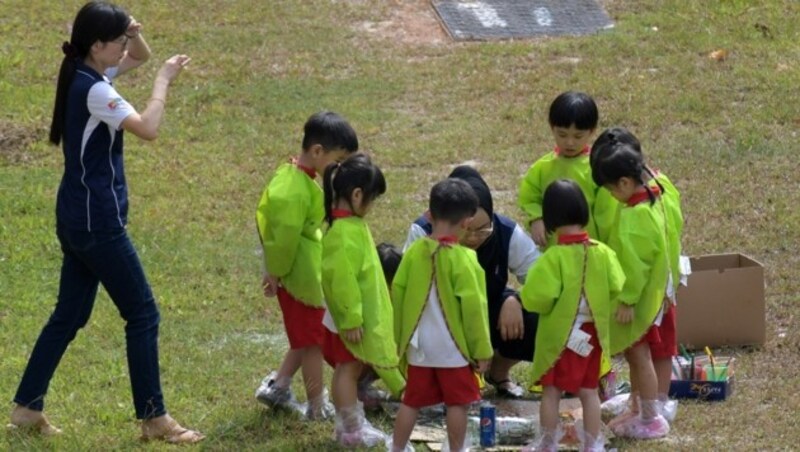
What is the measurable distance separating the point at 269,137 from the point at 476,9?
3613mm

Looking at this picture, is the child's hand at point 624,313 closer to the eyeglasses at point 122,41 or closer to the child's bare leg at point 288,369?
the child's bare leg at point 288,369

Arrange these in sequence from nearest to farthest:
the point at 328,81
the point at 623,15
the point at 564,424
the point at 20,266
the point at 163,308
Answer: the point at 564,424 < the point at 163,308 < the point at 20,266 < the point at 328,81 < the point at 623,15

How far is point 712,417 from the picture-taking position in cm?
633

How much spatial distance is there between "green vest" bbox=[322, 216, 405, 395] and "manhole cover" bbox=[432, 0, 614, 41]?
25.9 feet

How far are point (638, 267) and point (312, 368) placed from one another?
4.74 ft

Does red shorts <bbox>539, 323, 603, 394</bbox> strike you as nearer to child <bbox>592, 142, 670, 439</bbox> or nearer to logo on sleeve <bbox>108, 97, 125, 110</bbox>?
child <bbox>592, 142, 670, 439</bbox>

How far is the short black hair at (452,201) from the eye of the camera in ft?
18.2

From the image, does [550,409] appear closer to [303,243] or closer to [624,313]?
[624,313]

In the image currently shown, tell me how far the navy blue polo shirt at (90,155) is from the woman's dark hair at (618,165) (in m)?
1.94

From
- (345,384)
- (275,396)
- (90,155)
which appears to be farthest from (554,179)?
(90,155)

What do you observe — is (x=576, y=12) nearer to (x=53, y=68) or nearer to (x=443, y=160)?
(x=443, y=160)

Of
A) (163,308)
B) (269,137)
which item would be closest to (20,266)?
(163,308)

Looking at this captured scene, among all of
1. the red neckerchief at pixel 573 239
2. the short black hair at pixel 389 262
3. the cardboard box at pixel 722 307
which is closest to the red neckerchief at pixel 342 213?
the short black hair at pixel 389 262

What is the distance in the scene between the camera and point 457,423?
5.65m
